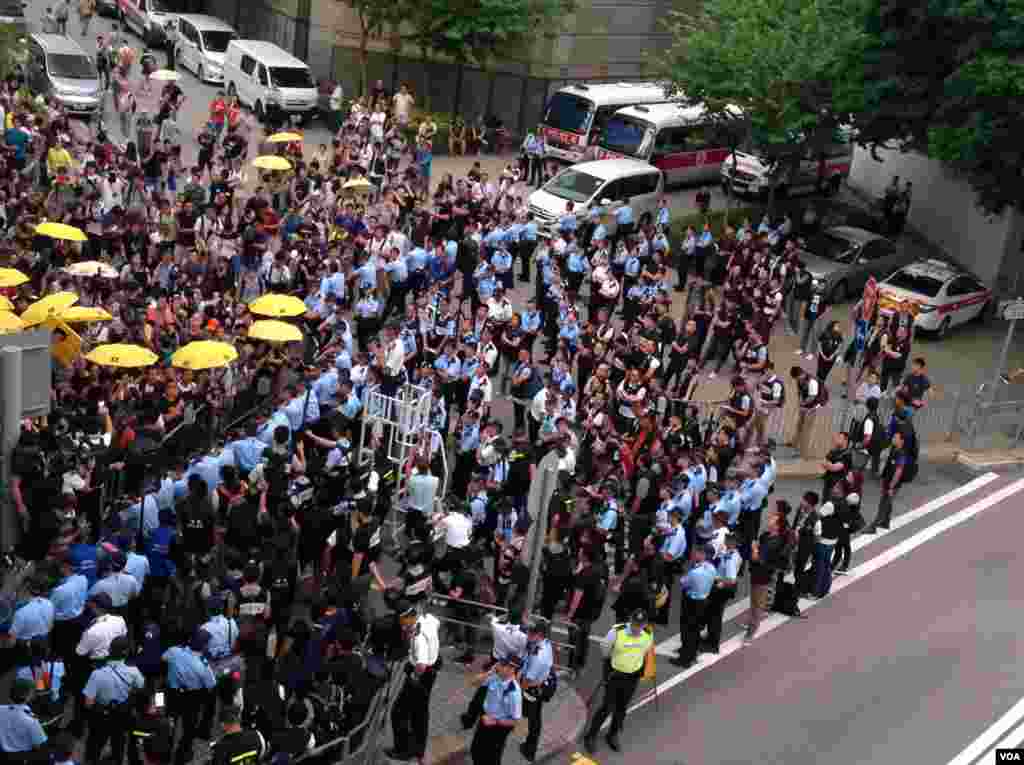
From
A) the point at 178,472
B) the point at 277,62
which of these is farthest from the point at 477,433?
the point at 277,62

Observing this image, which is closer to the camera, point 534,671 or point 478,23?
point 534,671

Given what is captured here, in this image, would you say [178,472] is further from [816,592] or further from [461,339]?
[816,592]

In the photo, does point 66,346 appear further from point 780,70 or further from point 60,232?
point 780,70

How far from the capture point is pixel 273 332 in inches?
720

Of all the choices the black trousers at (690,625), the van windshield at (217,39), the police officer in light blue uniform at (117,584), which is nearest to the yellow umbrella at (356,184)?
the black trousers at (690,625)

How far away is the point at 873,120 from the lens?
30.6 meters

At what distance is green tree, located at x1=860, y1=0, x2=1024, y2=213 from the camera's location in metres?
27.0

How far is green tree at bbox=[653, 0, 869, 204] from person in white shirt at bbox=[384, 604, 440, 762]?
20.7 metres

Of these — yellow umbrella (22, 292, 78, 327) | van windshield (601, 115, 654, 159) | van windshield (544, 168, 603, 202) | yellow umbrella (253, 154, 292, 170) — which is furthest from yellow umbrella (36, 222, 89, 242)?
van windshield (601, 115, 654, 159)

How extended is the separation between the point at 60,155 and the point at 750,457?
1502 centimetres

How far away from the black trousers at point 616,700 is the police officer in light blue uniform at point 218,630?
3.70 m

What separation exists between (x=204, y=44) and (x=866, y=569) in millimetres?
28264

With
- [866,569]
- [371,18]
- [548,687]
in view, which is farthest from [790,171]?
[548,687]

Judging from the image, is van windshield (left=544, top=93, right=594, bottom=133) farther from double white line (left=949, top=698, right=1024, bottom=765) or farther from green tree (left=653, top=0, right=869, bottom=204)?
double white line (left=949, top=698, right=1024, bottom=765)
